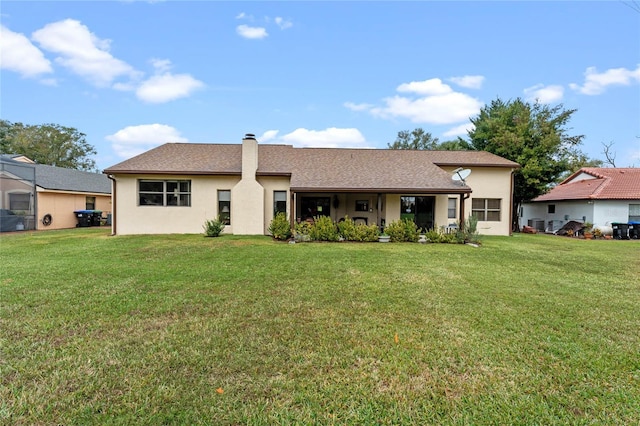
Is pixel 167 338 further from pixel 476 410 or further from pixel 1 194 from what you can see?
pixel 1 194

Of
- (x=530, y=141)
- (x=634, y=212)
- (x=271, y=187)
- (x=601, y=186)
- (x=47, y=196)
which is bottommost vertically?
(x=634, y=212)

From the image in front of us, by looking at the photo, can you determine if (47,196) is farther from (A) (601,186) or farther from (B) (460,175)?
(A) (601,186)

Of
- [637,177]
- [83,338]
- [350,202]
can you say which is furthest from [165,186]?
[637,177]

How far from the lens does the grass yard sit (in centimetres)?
229

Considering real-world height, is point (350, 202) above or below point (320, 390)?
above

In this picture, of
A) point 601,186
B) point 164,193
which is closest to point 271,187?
point 164,193

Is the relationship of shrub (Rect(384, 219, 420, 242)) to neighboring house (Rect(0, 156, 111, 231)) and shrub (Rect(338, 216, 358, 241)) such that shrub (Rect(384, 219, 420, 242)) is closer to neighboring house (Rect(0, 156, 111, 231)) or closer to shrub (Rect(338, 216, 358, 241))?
shrub (Rect(338, 216, 358, 241))

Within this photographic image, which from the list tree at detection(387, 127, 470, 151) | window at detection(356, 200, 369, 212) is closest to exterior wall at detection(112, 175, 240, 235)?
window at detection(356, 200, 369, 212)

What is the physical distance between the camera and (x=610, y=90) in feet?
55.2

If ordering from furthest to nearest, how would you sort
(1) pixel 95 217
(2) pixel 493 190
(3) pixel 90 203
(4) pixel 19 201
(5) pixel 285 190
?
1. (3) pixel 90 203
2. (1) pixel 95 217
3. (4) pixel 19 201
4. (2) pixel 493 190
5. (5) pixel 285 190

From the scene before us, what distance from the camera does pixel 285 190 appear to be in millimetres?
14289

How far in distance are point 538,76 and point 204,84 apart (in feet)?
59.7

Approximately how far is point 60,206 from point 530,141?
28.4 meters

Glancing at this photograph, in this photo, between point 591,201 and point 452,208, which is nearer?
point 452,208
